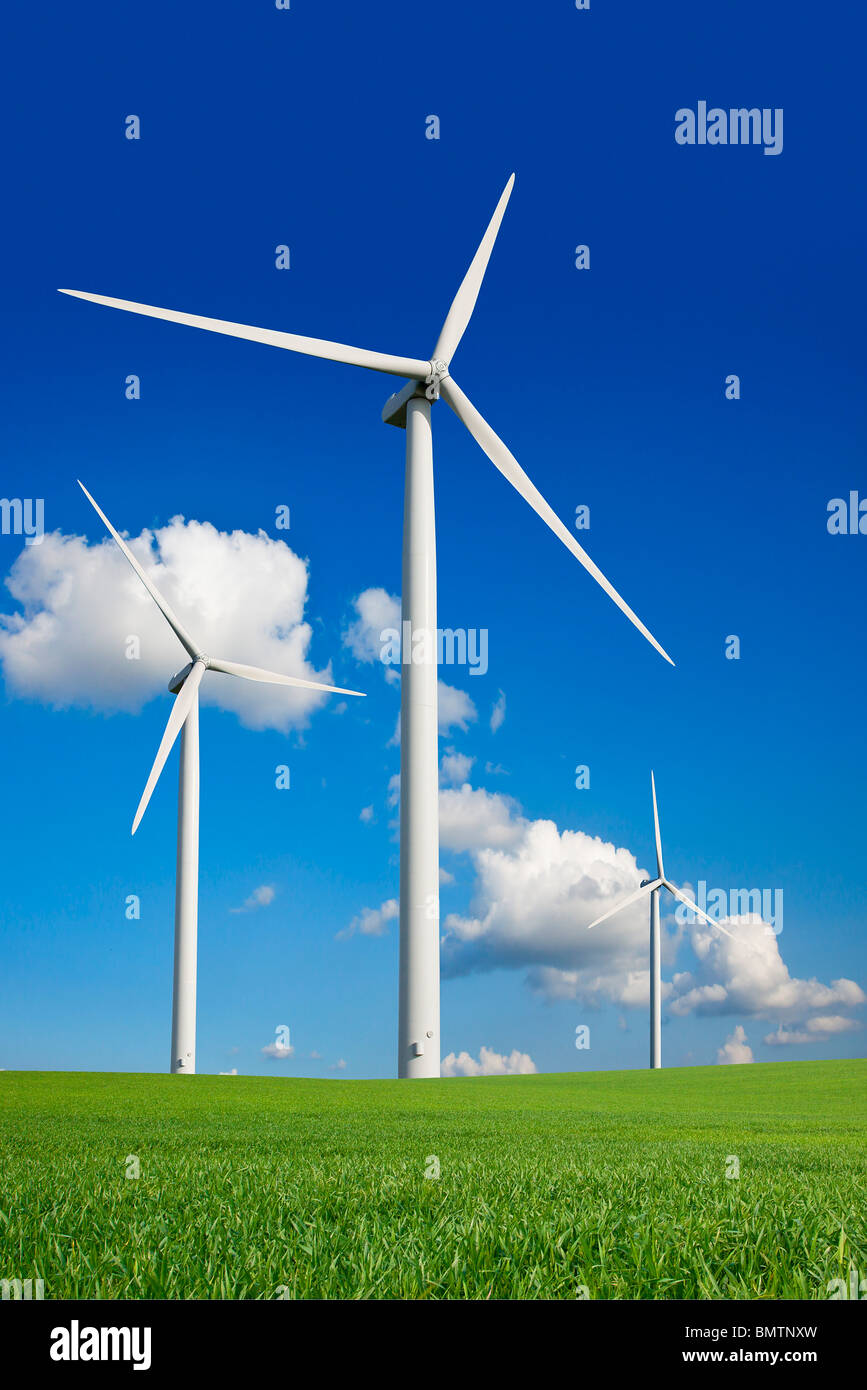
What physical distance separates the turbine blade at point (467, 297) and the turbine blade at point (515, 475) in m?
1.73

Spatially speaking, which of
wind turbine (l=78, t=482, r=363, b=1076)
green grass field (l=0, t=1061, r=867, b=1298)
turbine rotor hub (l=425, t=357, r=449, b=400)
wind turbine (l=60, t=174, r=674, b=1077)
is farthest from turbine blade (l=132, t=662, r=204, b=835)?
green grass field (l=0, t=1061, r=867, b=1298)

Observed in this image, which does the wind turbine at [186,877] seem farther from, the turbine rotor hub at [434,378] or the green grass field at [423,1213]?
the green grass field at [423,1213]

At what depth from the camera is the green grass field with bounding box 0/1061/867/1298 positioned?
4773mm

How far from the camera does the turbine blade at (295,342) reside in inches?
1281

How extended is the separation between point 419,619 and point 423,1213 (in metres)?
26.6

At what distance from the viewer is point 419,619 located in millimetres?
32625

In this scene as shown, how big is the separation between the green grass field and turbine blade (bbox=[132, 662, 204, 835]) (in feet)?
88.9

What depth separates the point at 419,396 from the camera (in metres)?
37.8

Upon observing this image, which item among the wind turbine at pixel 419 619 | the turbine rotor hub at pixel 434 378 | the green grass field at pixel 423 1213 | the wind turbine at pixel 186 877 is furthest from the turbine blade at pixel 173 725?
the green grass field at pixel 423 1213

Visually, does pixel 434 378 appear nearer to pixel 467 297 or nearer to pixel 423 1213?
pixel 467 297

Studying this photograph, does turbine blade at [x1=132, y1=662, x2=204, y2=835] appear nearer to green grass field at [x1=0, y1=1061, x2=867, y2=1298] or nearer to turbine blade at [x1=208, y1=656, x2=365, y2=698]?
turbine blade at [x1=208, y1=656, x2=365, y2=698]
